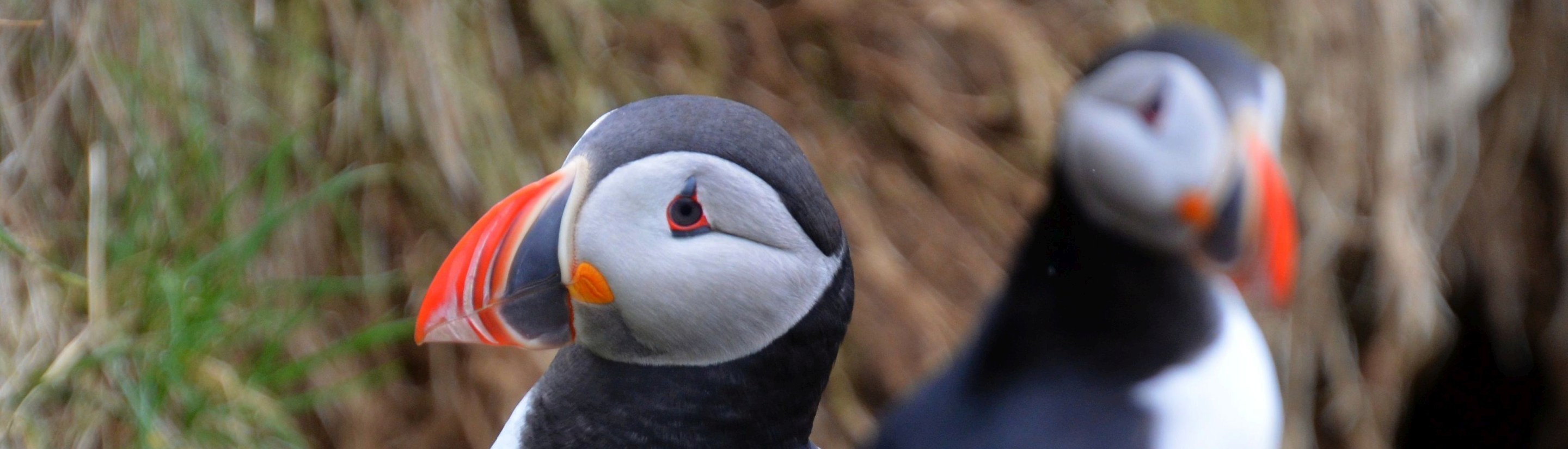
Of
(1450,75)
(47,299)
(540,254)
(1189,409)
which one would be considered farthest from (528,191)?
(1450,75)

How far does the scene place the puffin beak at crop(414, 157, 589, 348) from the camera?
0.89 metres

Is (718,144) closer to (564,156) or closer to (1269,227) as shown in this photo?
(1269,227)

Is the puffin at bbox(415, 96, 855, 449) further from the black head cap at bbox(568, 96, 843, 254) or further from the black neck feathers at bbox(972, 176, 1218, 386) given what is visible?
Result: the black neck feathers at bbox(972, 176, 1218, 386)

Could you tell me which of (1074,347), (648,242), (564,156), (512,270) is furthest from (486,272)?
(564,156)

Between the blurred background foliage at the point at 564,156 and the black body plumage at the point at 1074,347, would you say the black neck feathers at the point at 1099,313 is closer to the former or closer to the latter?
the black body plumage at the point at 1074,347

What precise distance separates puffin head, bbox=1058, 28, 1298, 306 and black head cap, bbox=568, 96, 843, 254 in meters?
0.48

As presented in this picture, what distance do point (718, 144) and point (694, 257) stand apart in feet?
0.30

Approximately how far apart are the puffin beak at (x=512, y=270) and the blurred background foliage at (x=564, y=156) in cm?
57

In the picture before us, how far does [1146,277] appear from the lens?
1.36 metres

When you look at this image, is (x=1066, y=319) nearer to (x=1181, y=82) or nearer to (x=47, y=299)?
(x=1181, y=82)

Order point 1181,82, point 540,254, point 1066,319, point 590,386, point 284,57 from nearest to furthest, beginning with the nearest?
point 540,254 < point 590,386 < point 1181,82 < point 1066,319 < point 284,57

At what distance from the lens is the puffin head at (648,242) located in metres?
0.89

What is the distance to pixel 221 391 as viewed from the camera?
4.75 feet

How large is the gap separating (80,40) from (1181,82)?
1433mm
